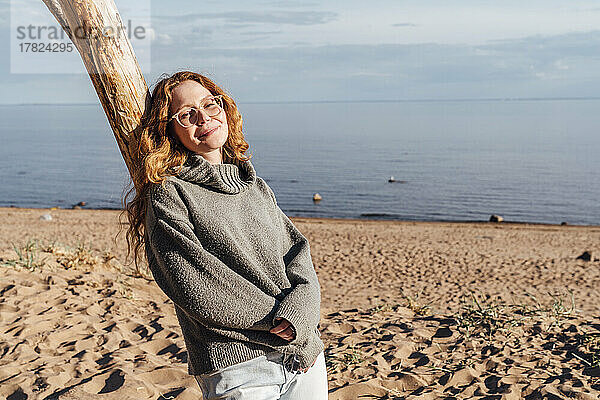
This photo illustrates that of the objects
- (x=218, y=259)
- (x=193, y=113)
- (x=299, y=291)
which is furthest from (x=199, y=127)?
(x=299, y=291)

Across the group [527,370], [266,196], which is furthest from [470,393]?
[266,196]

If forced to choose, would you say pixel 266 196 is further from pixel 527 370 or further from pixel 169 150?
pixel 527 370

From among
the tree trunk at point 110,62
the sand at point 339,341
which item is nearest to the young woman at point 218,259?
the tree trunk at point 110,62

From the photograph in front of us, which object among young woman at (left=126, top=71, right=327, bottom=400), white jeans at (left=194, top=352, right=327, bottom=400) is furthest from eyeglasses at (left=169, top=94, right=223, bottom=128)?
white jeans at (left=194, top=352, right=327, bottom=400)

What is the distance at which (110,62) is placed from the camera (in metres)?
2.79

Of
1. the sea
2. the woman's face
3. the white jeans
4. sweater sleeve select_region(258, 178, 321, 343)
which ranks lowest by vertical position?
the sea

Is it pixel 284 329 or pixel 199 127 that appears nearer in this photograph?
pixel 284 329

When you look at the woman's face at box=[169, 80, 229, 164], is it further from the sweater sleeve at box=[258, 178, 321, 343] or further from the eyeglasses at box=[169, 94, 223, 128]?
the sweater sleeve at box=[258, 178, 321, 343]

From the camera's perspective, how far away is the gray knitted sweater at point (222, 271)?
2330 millimetres

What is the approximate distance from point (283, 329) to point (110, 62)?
4.71ft

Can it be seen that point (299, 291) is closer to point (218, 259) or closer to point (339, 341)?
point (218, 259)

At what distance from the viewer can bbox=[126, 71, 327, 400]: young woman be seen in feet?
7.68

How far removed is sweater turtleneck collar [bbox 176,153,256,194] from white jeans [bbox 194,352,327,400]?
0.70m

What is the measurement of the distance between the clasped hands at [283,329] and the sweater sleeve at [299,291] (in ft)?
0.07
